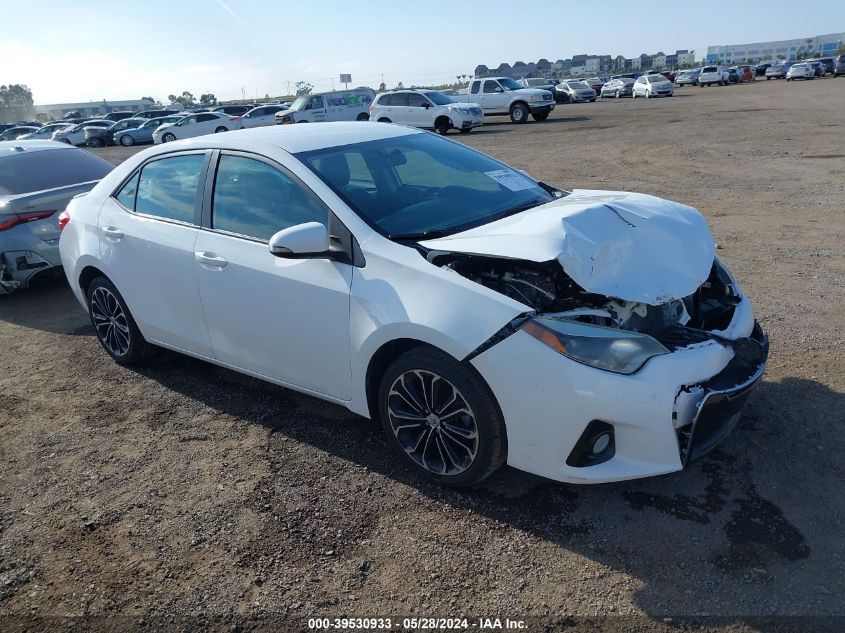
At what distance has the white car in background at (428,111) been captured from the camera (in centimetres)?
2459

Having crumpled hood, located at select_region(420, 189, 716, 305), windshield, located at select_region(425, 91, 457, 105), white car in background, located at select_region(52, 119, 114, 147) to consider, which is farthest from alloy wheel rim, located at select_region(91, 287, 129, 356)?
white car in background, located at select_region(52, 119, 114, 147)

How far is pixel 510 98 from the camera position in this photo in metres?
28.5

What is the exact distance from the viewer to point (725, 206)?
9164 millimetres

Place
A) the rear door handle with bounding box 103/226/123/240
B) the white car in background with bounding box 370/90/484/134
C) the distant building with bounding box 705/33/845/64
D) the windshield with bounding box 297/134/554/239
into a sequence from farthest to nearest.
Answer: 1. the distant building with bounding box 705/33/845/64
2. the white car in background with bounding box 370/90/484/134
3. the rear door handle with bounding box 103/226/123/240
4. the windshield with bounding box 297/134/554/239

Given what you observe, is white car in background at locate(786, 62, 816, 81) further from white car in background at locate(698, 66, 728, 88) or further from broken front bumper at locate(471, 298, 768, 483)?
broken front bumper at locate(471, 298, 768, 483)

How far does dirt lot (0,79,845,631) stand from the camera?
8.71 ft

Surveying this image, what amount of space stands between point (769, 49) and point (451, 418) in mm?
181488

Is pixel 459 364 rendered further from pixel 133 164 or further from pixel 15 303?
pixel 15 303

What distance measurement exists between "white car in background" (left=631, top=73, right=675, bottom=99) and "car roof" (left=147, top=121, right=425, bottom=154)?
143 ft

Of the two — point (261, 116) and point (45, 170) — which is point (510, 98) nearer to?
point (261, 116)

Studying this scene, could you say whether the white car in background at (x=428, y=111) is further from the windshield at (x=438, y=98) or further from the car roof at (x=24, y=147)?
the car roof at (x=24, y=147)

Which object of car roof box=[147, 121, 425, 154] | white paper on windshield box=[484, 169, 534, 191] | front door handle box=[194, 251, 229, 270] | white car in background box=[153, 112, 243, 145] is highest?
car roof box=[147, 121, 425, 154]

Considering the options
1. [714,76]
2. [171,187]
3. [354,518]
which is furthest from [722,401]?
[714,76]

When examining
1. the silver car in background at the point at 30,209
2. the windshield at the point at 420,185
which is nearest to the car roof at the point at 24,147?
the silver car in background at the point at 30,209
